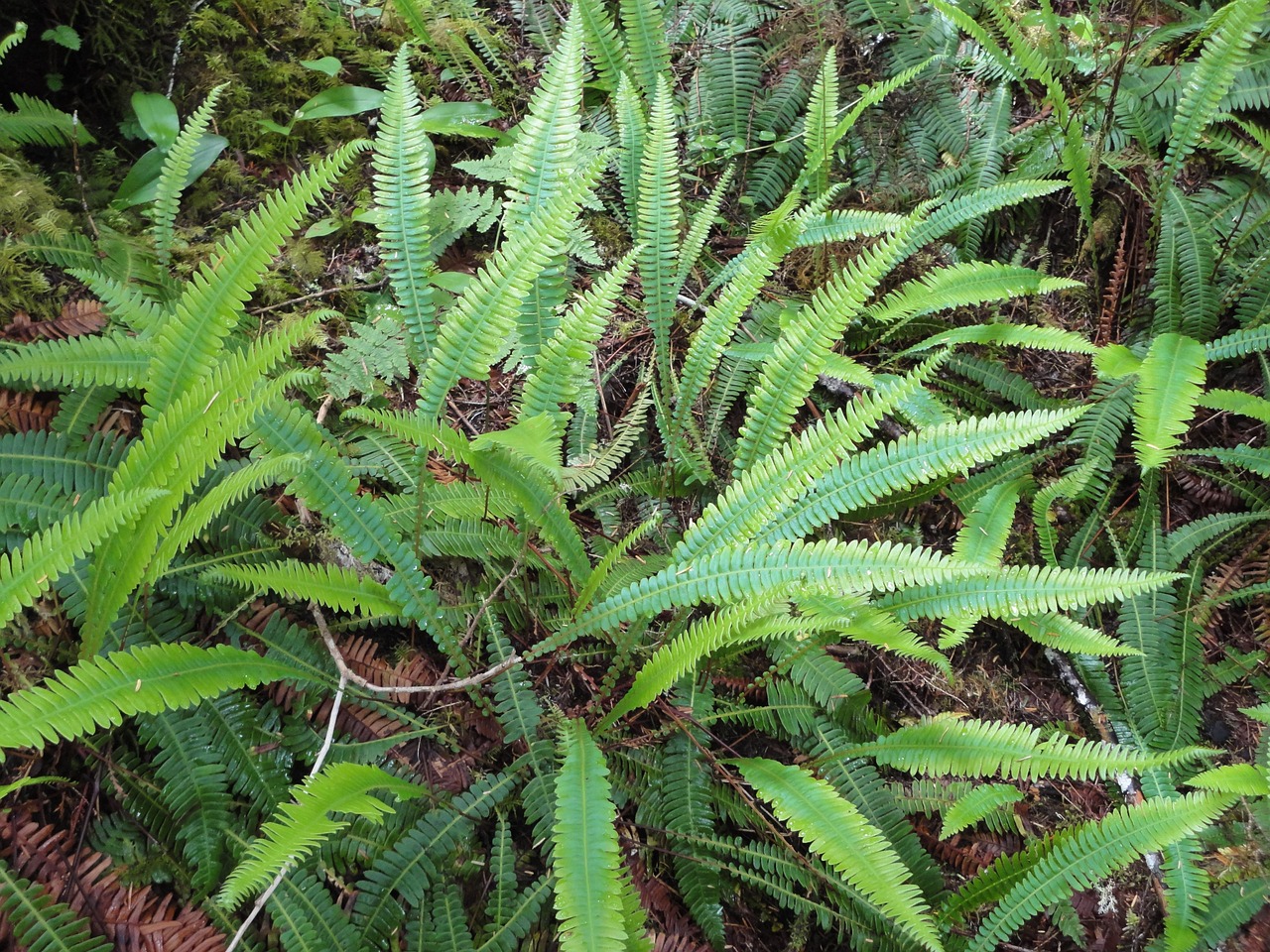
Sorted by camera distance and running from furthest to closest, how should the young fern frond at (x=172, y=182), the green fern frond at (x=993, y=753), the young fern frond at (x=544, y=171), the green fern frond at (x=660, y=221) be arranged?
the green fern frond at (x=660, y=221) → the young fern frond at (x=172, y=182) → the young fern frond at (x=544, y=171) → the green fern frond at (x=993, y=753)

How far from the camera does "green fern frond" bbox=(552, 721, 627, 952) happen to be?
1438mm

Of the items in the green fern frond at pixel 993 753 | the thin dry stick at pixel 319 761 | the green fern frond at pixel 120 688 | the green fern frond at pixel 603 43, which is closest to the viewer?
the green fern frond at pixel 120 688

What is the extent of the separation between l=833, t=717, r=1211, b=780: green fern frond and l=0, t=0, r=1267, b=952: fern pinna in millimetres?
11

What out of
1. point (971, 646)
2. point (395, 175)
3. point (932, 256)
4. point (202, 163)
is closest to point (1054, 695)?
point (971, 646)

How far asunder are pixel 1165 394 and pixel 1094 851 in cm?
159

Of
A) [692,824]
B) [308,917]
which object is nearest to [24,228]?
[308,917]

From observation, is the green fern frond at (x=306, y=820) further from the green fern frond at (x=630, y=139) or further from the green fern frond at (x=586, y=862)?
the green fern frond at (x=630, y=139)

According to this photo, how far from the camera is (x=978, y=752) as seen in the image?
202cm

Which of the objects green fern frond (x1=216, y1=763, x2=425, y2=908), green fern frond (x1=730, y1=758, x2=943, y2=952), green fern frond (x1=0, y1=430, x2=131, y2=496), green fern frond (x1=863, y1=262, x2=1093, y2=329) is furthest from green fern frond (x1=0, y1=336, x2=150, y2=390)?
green fern frond (x1=863, y1=262, x2=1093, y2=329)

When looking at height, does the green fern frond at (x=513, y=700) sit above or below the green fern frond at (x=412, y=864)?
above

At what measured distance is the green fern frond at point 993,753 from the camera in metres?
1.94

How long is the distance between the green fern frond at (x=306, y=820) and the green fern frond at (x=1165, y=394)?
8.44 ft

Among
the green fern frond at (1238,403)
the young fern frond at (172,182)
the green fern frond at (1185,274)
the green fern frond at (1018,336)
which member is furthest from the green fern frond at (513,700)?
the green fern frond at (1185,274)

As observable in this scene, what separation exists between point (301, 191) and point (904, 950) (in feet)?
7.94
